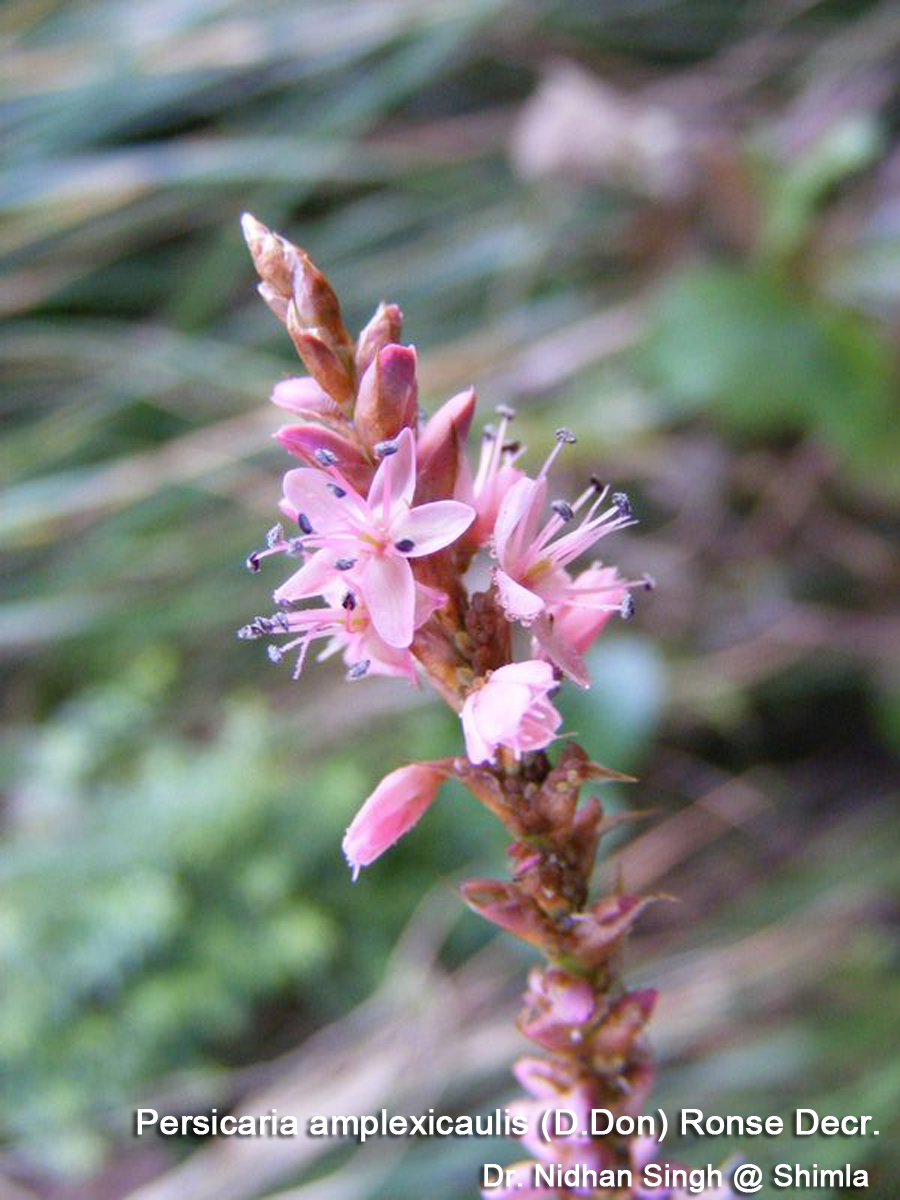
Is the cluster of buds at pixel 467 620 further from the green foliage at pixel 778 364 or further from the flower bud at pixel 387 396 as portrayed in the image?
the green foliage at pixel 778 364

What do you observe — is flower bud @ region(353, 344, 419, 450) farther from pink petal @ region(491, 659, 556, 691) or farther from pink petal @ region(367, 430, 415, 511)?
pink petal @ region(491, 659, 556, 691)

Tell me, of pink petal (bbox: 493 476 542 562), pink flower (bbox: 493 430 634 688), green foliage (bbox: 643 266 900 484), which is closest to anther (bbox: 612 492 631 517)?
pink flower (bbox: 493 430 634 688)

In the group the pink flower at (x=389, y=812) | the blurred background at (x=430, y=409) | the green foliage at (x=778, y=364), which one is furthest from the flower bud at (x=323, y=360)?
the green foliage at (x=778, y=364)

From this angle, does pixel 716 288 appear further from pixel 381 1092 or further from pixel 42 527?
pixel 381 1092

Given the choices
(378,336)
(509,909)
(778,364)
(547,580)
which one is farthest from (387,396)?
(778,364)

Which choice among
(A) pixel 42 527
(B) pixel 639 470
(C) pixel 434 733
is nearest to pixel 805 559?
(B) pixel 639 470

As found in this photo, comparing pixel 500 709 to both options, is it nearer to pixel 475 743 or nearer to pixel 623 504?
pixel 475 743
